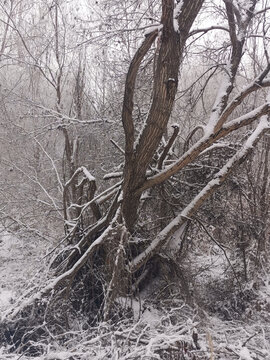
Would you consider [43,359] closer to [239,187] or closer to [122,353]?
[122,353]

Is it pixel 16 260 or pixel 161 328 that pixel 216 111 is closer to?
pixel 161 328

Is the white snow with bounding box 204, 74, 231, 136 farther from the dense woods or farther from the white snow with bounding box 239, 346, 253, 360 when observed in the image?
the white snow with bounding box 239, 346, 253, 360

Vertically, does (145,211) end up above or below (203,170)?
below

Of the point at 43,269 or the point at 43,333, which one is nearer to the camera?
the point at 43,333

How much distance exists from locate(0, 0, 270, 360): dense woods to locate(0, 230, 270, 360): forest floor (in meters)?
0.03

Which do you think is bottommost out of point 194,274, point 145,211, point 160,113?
point 194,274

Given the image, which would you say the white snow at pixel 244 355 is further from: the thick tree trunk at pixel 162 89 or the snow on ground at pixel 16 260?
the snow on ground at pixel 16 260

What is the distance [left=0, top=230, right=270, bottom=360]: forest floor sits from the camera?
2715 mm

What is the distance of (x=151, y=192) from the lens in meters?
5.36

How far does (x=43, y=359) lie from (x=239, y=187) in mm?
3753

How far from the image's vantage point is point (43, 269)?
4.56m

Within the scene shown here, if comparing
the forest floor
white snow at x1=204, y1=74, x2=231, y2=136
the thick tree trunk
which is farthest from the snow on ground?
white snow at x1=204, y1=74, x2=231, y2=136

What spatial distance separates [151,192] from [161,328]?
2.22m

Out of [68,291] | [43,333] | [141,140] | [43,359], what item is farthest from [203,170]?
[43,359]
